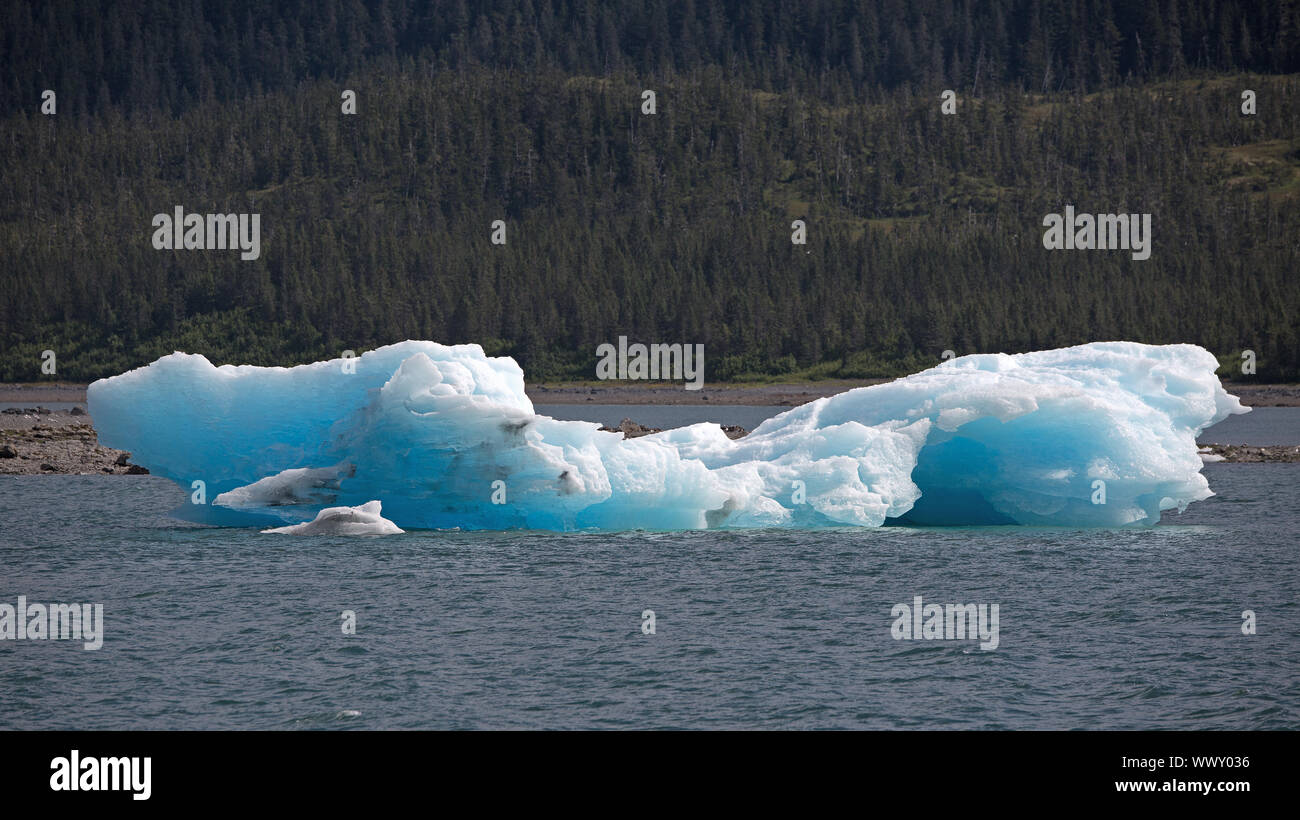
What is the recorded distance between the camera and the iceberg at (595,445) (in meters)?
35.1

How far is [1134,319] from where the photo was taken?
16775 cm

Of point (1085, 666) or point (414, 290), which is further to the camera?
point (414, 290)

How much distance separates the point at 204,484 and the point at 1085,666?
22418mm

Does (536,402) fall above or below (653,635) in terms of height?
above

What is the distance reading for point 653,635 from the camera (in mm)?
27703

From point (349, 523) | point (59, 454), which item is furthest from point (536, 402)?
point (349, 523)

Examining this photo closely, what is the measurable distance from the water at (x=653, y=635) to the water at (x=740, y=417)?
59852 mm

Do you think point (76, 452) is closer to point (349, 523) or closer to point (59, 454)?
point (59, 454)

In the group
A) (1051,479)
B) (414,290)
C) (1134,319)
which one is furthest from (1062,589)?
(414,290)

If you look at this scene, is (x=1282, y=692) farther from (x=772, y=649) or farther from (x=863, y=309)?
(x=863, y=309)

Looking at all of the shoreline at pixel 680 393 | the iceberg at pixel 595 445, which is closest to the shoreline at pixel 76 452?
the iceberg at pixel 595 445

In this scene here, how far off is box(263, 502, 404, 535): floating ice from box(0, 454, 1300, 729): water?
1.93 feet

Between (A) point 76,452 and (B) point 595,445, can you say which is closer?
(B) point 595,445

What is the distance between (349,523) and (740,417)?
87.5 meters
